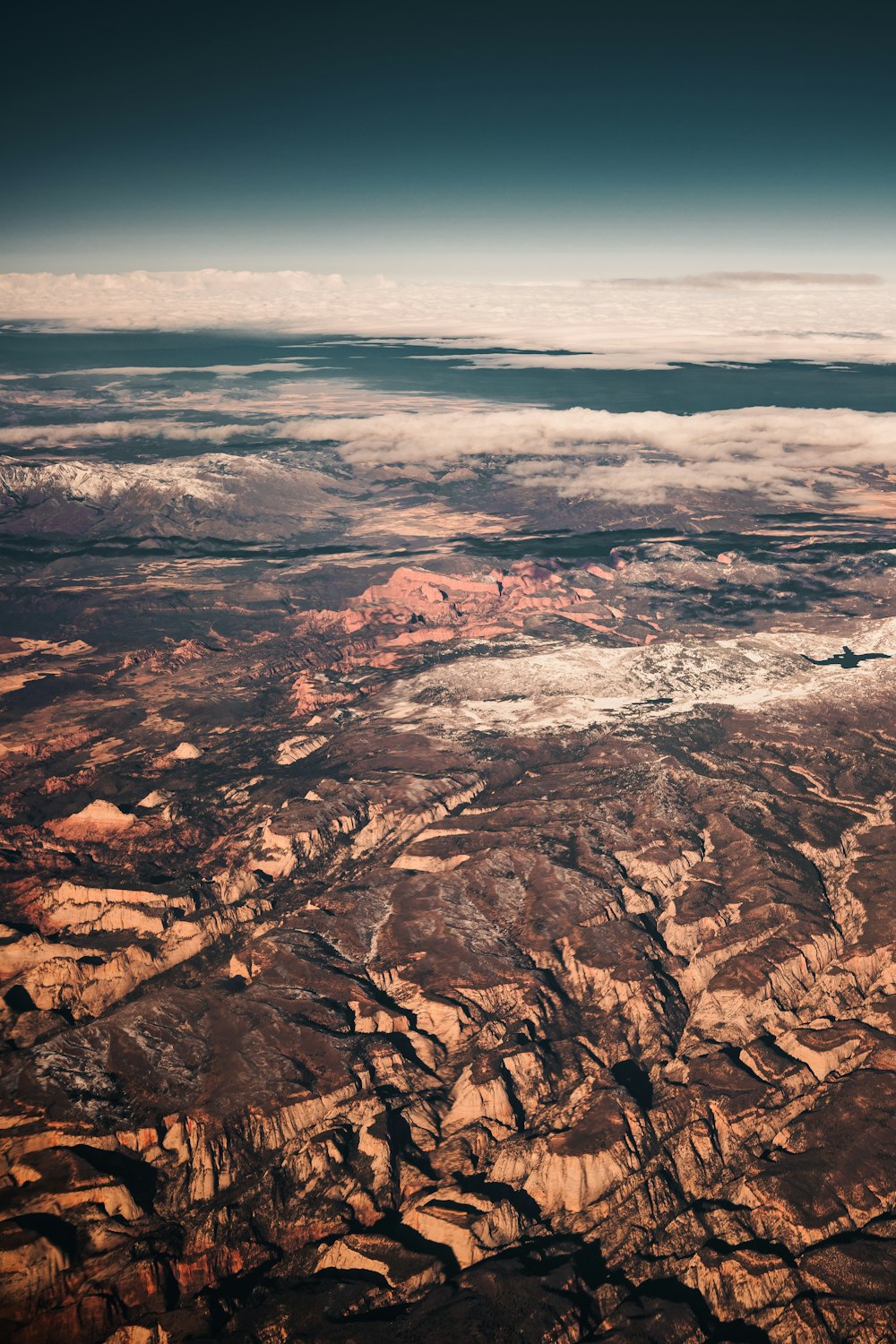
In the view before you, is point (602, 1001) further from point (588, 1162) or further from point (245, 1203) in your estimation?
point (245, 1203)

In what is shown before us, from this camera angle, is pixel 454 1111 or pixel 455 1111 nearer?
pixel 455 1111

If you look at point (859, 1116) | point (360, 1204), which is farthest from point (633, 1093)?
point (360, 1204)

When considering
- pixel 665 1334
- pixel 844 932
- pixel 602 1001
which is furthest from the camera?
pixel 844 932

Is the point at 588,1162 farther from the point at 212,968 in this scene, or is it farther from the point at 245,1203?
the point at 212,968

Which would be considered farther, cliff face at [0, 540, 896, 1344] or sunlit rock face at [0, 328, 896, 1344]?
cliff face at [0, 540, 896, 1344]

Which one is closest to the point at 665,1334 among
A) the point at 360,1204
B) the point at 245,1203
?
the point at 360,1204

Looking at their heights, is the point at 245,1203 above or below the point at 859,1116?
below

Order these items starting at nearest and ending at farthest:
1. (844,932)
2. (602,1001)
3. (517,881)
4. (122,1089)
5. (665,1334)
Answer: (665,1334) < (122,1089) < (602,1001) < (844,932) < (517,881)

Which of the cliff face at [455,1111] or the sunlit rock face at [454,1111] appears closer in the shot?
the sunlit rock face at [454,1111]

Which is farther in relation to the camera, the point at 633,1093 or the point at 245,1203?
the point at 633,1093
